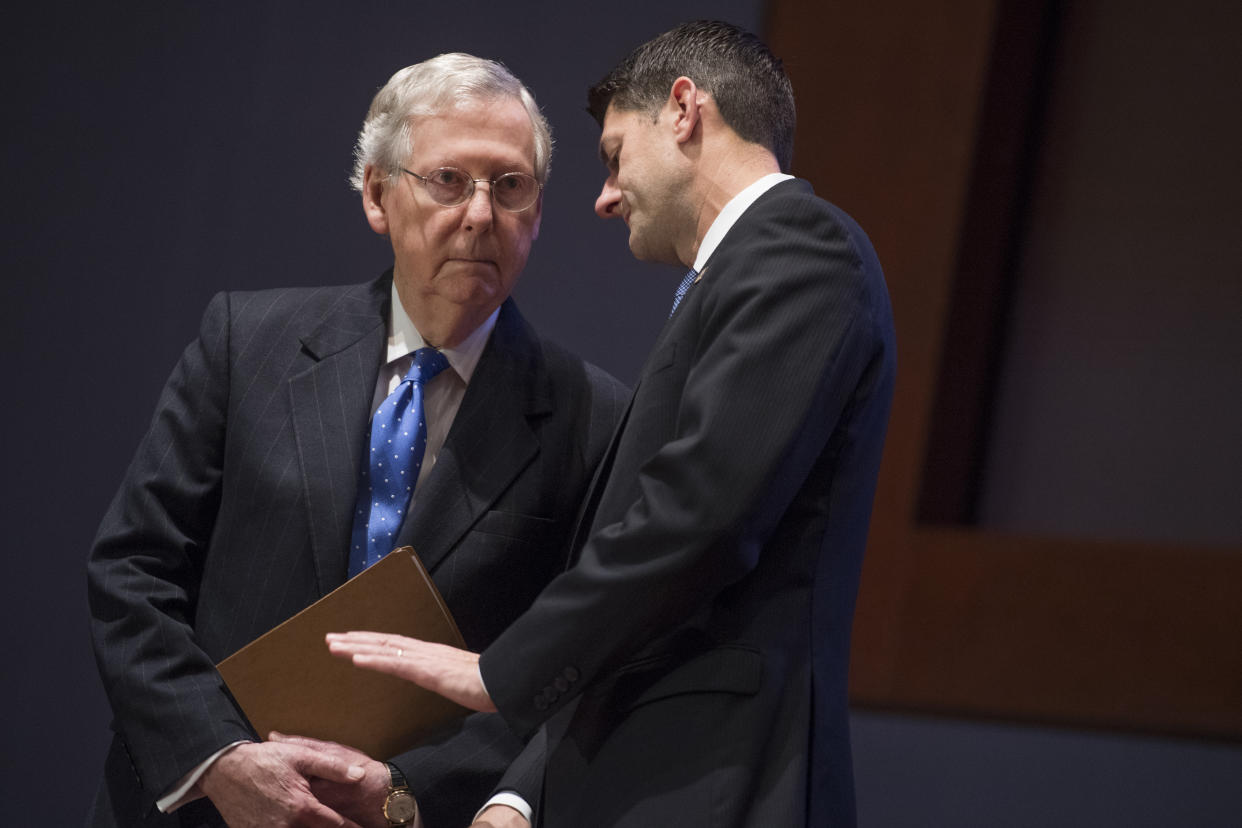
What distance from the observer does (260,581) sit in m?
1.58

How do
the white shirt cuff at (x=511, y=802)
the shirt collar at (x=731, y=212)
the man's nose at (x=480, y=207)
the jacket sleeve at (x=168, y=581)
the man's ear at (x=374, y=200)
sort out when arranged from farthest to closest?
the man's ear at (x=374, y=200), the man's nose at (x=480, y=207), the jacket sleeve at (x=168, y=581), the white shirt cuff at (x=511, y=802), the shirt collar at (x=731, y=212)

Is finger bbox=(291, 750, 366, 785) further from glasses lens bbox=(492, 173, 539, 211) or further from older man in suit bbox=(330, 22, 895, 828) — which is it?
glasses lens bbox=(492, 173, 539, 211)

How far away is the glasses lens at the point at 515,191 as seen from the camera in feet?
5.47

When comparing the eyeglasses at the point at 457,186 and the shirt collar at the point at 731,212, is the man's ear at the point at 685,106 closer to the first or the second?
the shirt collar at the point at 731,212

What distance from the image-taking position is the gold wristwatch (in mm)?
1483

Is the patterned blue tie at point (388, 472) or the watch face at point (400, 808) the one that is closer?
the watch face at point (400, 808)

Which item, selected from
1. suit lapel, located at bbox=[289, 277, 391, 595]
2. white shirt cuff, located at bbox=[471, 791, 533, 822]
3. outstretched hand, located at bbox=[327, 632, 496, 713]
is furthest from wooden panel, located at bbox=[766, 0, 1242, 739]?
outstretched hand, located at bbox=[327, 632, 496, 713]

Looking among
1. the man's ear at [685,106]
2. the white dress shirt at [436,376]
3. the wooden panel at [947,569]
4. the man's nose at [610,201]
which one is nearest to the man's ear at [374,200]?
the white dress shirt at [436,376]

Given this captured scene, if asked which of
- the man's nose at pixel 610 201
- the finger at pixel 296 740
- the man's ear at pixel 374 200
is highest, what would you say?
the man's nose at pixel 610 201

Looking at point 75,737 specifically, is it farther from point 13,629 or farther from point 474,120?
point 474,120

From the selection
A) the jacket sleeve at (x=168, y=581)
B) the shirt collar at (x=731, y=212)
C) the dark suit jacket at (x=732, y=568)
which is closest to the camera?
the dark suit jacket at (x=732, y=568)

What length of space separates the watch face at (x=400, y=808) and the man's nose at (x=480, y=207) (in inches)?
29.6

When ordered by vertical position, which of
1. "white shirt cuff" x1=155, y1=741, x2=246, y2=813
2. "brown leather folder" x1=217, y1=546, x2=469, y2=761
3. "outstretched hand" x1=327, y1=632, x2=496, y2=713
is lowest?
"white shirt cuff" x1=155, y1=741, x2=246, y2=813

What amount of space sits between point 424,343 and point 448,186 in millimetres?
226
